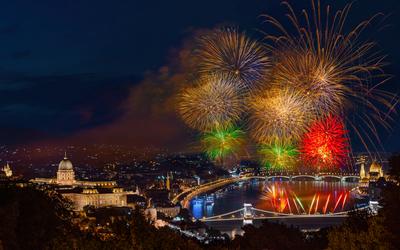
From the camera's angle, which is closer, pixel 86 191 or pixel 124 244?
pixel 124 244

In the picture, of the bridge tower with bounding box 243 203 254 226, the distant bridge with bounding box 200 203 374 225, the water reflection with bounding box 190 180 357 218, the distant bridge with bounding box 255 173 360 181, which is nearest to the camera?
the distant bridge with bounding box 200 203 374 225

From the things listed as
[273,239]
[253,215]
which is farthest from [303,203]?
[273,239]

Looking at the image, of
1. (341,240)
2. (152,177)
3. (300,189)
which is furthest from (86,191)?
(341,240)

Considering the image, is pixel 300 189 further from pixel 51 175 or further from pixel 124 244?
pixel 124 244

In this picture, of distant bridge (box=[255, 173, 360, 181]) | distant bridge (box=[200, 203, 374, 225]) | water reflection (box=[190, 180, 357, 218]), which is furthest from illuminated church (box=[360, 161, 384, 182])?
distant bridge (box=[200, 203, 374, 225])

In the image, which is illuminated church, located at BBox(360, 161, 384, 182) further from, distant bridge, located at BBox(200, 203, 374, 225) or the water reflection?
distant bridge, located at BBox(200, 203, 374, 225)

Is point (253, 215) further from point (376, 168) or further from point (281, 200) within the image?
point (376, 168)

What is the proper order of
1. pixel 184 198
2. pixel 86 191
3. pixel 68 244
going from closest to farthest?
pixel 68 244 < pixel 86 191 < pixel 184 198
